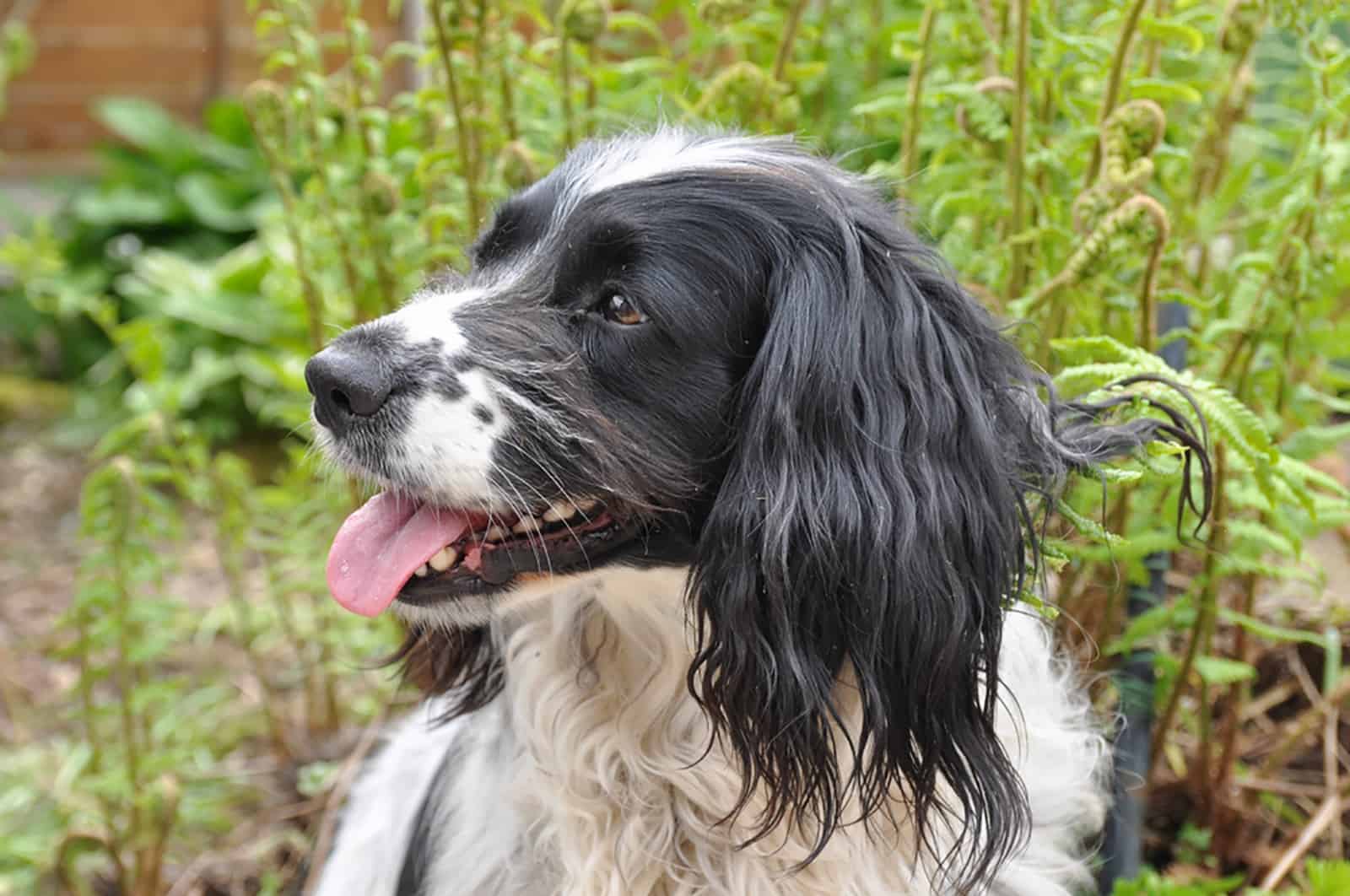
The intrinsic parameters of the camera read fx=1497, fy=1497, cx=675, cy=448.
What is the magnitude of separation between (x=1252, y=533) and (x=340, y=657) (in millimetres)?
2434

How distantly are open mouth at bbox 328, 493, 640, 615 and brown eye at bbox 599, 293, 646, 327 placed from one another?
0.84 feet

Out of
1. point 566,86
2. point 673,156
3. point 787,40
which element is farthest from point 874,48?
point 673,156

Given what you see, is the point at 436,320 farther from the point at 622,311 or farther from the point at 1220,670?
the point at 1220,670

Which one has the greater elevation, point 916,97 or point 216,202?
point 916,97

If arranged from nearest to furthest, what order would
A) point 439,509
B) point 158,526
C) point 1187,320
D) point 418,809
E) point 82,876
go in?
point 439,509 < point 418,809 < point 1187,320 < point 158,526 < point 82,876

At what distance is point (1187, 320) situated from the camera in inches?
116

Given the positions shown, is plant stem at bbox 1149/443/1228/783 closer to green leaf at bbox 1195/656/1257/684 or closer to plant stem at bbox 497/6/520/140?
green leaf at bbox 1195/656/1257/684

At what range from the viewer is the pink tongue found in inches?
81.4

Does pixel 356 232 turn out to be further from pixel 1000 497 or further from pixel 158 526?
pixel 1000 497

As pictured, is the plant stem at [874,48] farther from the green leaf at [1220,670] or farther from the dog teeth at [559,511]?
the dog teeth at [559,511]

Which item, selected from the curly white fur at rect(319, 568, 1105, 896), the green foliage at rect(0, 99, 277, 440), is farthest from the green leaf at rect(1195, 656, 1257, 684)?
the green foliage at rect(0, 99, 277, 440)

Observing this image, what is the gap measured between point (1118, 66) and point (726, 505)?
3.47 ft

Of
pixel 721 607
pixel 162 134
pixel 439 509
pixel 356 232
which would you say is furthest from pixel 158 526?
pixel 162 134

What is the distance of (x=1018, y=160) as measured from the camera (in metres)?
2.59
